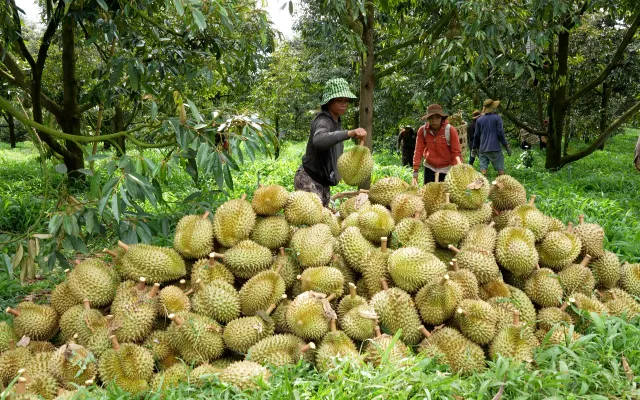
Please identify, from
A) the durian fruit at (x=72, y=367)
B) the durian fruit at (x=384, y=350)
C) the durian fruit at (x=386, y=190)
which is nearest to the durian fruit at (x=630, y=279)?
the durian fruit at (x=386, y=190)

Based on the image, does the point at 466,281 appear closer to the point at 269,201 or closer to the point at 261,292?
the point at 261,292

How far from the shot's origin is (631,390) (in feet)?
6.12

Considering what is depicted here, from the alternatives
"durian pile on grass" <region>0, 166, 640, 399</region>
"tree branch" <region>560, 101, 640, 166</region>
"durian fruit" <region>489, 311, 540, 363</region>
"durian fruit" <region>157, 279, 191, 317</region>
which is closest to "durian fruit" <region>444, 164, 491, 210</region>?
"durian pile on grass" <region>0, 166, 640, 399</region>

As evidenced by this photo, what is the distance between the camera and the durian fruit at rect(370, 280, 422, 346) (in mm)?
2186

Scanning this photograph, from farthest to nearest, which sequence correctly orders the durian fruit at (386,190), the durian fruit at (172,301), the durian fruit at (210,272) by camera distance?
the durian fruit at (386,190) → the durian fruit at (210,272) → the durian fruit at (172,301)

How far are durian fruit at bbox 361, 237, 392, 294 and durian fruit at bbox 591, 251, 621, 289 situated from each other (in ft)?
4.15

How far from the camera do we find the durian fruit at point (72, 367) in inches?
80.0

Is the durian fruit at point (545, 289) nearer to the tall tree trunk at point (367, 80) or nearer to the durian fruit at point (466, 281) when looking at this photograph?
the durian fruit at point (466, 281)

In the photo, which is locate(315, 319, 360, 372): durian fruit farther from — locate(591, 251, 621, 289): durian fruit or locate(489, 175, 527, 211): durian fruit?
locate(591, 251, 621, 289): durian fruit

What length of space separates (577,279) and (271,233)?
1669 millimetres

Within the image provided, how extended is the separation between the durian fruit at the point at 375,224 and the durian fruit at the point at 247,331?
0.73 metres

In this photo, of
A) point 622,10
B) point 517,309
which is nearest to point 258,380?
point 517,309

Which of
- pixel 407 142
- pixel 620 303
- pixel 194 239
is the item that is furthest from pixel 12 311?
pixel 407 142

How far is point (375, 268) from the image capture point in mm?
2428
